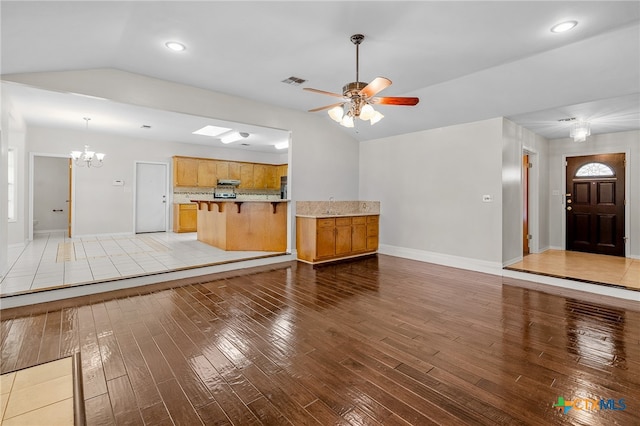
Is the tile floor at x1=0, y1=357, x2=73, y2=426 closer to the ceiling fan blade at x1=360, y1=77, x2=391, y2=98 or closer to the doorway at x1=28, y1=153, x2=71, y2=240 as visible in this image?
the ceiling fan blade at x1=360, y1=77, x2=391, y2=98

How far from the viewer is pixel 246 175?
394 inches

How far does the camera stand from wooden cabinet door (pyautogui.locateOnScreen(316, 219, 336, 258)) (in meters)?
5.49

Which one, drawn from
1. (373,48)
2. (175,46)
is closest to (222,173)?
(175,46)

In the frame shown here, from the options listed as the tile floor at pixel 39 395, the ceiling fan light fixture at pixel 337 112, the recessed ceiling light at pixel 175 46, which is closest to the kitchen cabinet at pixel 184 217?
the recessed ceiling light at pixel 175 46

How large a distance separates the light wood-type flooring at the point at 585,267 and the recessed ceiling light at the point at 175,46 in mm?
5494

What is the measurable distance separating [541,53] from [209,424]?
4585 millimetres

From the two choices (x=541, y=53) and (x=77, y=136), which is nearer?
(x=541, y=53)

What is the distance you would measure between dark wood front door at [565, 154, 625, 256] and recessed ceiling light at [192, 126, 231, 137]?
7747 mm

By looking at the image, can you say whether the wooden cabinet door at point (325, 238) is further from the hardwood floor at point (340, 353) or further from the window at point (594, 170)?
the window at point (594, 170)

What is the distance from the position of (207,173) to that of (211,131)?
2044 millimetres

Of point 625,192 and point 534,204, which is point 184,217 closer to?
point 534,204

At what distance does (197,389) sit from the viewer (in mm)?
1916

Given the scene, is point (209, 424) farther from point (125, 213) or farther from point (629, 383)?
point (125, 213)

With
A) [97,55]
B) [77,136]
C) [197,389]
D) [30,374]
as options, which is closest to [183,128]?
[77,136]
